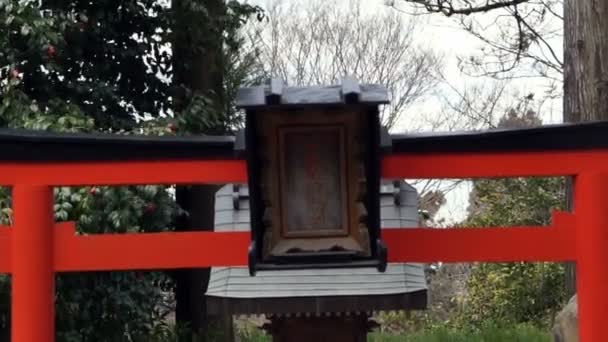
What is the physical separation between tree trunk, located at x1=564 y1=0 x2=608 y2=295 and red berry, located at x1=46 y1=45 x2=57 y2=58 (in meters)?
4.11

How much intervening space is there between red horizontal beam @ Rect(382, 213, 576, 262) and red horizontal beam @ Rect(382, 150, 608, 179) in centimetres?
27

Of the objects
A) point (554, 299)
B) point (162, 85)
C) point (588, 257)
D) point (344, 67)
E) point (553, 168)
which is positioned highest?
point (344, 67)

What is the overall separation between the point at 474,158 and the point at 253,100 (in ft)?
3.76

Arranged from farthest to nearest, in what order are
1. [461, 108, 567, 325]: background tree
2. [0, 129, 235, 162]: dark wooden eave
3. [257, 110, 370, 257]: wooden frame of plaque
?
1. [461, 108, 567, 325]: background tree
2. [0, 129, 235, 162]: dark wooden eave
3. [257, 110, 370, 257]: wooden frame of plaque

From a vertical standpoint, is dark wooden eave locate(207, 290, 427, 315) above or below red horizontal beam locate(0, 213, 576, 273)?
below

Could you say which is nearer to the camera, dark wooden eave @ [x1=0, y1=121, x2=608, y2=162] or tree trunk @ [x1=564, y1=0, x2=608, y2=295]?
dark wooden eave @ [x1=0, y1=121, x2=608, y2=162]

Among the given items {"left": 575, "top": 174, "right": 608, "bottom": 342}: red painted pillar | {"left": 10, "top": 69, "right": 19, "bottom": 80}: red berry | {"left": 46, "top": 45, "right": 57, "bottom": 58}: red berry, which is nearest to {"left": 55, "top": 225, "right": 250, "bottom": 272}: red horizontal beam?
{"left": 575, "top": 174, "right": 608, "bottom": 342}: red painted pillar

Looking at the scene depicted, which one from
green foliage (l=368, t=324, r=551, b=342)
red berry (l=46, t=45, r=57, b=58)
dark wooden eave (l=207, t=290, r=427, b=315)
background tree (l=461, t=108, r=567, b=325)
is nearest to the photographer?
dark wooden eave (l=207, t=290, r=427, b=315)

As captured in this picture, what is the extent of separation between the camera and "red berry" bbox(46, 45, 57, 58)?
8.62m

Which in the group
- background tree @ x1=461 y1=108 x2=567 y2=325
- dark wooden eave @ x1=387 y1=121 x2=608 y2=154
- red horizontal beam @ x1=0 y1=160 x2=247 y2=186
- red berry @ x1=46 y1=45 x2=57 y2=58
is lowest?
background tree @ x1=461 y1=108 x2=567 y2=325

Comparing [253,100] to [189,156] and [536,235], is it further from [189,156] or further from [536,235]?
[536,235]

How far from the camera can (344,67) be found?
19.4 metres

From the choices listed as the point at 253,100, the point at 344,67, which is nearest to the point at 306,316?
the point at 253,100

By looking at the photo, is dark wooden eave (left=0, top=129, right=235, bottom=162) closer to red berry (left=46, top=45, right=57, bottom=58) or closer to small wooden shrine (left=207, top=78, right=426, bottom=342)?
small wooden shrine (left=207, top=78, right=426, bottom=342)
